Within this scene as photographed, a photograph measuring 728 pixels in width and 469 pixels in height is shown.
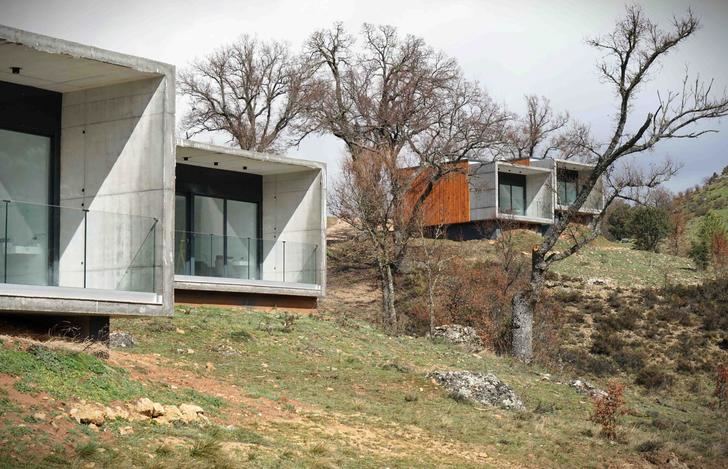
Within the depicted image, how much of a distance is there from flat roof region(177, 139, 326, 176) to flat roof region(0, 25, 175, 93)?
373 inches

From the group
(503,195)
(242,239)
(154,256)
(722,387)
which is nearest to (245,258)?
(242,239)

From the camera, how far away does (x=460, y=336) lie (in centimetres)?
3466

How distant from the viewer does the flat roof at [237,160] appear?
98.6ft

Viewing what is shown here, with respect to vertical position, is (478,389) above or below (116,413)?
below

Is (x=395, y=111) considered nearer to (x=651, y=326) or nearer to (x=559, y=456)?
(x=651, y=326)

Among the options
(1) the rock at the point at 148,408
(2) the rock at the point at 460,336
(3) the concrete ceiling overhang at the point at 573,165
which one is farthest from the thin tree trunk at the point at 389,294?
(1) the rock at the point at 148,408

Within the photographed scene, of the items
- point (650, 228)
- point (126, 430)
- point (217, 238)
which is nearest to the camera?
point (126, 430)

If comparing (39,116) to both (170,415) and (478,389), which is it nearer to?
(170,415)

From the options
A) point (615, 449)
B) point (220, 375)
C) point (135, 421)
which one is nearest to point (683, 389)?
point (615, 449)

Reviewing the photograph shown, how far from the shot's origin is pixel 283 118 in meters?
70.2

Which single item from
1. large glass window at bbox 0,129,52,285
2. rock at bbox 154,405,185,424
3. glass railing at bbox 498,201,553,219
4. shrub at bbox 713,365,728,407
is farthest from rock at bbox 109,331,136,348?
glass railing at bbox 498,201,553,219

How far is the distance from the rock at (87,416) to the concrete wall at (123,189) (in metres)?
4.36

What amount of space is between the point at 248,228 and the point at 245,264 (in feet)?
8.82

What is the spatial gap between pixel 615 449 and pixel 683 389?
17225 millimetres
